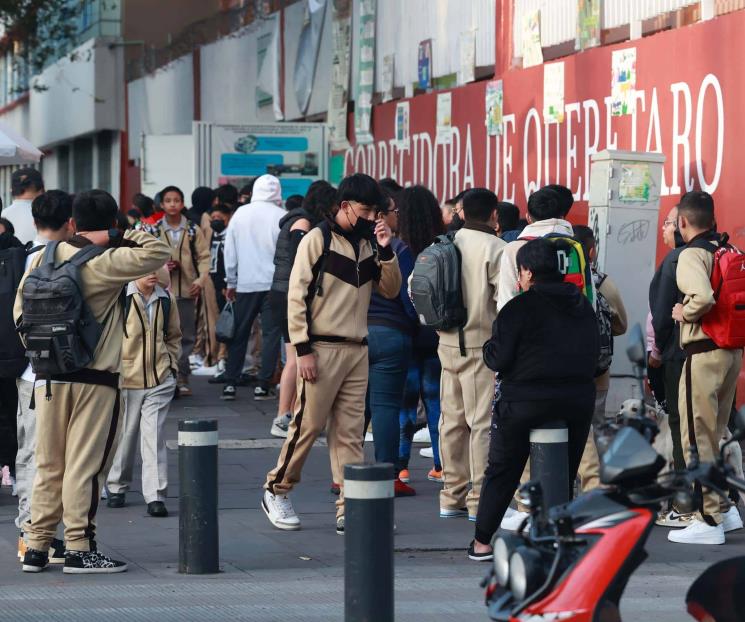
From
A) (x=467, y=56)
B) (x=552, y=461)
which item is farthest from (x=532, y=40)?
(x=552, y=461)

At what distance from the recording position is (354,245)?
836cm

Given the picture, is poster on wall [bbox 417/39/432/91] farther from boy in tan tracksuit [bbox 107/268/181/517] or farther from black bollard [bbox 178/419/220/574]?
black bollard [bbox 178/419/220/574]

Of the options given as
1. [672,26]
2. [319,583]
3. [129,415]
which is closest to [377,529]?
[319,583]

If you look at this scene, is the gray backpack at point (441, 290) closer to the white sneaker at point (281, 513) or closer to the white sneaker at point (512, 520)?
the white sneaker at point (512, 520)

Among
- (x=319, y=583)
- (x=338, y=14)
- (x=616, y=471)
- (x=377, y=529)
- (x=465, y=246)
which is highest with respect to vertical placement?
(x=338, y=14)

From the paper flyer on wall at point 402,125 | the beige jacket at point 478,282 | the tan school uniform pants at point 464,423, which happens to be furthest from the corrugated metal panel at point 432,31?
the tan school uniform pants at point 464,423

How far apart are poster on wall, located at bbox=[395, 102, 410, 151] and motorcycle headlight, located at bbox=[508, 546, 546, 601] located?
15946 mm

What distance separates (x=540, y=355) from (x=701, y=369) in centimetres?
142

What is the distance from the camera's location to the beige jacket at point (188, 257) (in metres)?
14.5

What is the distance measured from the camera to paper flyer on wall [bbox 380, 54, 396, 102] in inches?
812

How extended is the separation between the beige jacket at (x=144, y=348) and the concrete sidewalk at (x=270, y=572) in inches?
30.9

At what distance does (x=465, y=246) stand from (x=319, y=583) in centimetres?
219

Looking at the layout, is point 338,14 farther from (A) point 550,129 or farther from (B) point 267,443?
(B) point 267,443

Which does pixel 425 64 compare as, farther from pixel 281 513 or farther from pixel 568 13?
pixel 281 513
